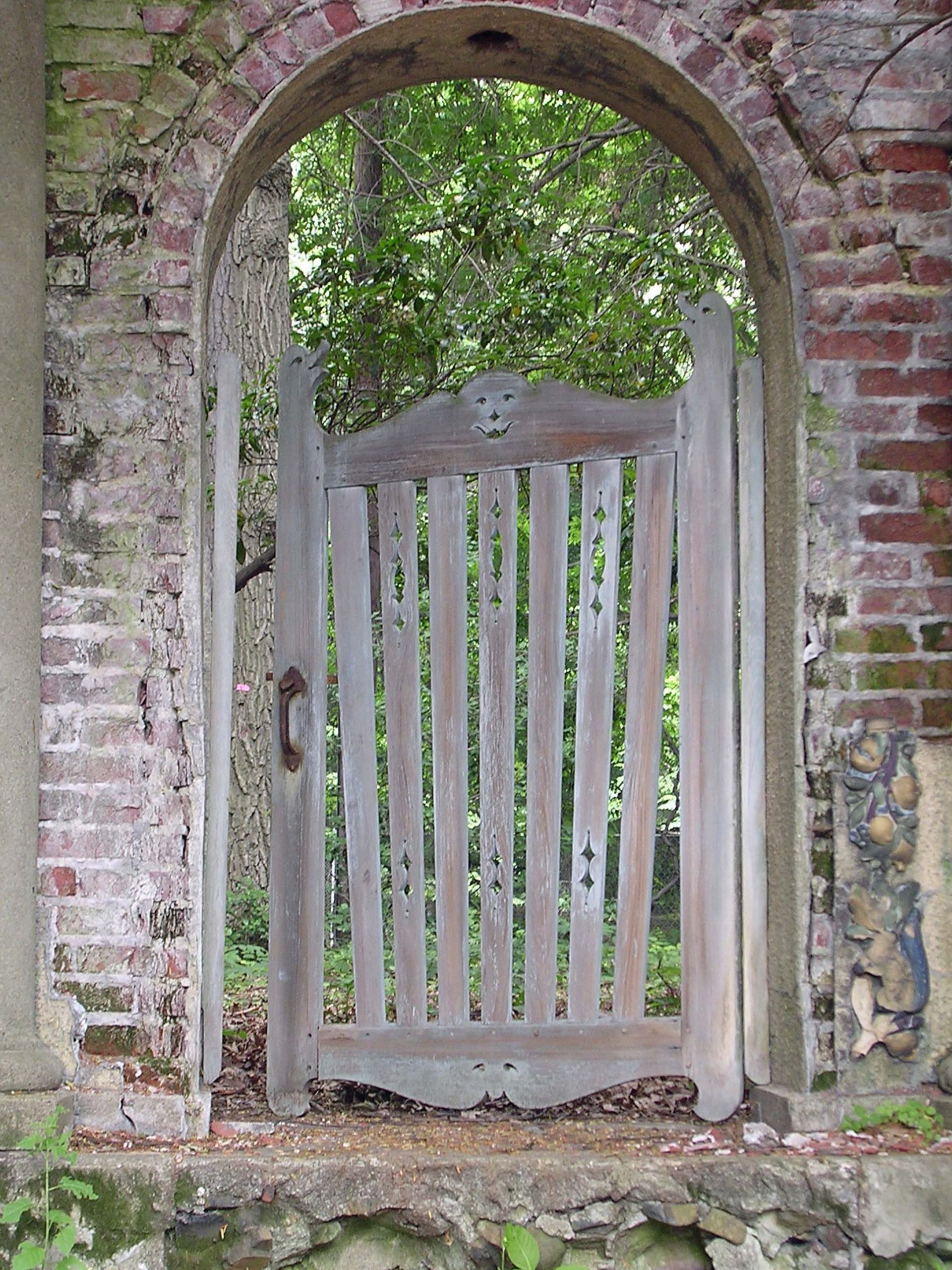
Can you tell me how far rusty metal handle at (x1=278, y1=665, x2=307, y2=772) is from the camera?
10.6ft

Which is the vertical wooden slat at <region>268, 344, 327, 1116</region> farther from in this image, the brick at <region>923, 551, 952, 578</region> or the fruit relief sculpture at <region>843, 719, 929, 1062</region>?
the brick at <region>923, 551, 952, 578</region>

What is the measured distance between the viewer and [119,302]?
294 centimetres

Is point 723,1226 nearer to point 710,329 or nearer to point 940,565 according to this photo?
point 940,565

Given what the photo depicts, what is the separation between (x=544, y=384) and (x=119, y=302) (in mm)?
1175

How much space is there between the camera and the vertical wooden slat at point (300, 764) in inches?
124

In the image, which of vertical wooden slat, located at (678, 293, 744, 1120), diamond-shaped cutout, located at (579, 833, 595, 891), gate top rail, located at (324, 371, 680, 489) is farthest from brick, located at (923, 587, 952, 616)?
diamond-shaped cutout, located at (579, 833, 595, 891)

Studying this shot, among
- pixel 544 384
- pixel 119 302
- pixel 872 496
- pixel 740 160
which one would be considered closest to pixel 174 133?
pixel 119 302

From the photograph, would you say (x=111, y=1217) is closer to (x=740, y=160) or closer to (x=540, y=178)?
(x=740, y=160)

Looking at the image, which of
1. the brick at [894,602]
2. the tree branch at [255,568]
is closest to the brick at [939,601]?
the brick at [894,602]

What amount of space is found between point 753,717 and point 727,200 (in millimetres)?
1475

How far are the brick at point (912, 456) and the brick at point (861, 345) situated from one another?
0.23 m

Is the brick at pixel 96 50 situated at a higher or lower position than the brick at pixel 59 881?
higher

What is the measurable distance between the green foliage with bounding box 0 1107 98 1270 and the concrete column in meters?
0.16

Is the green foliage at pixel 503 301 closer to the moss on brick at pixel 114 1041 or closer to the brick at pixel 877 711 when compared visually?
the brick at pixel 877 711
